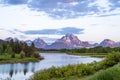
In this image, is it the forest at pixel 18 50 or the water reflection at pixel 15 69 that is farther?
the forest at pixel 18 50

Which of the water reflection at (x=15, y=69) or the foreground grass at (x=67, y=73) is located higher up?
the foreground grass at (x=67, y=73)

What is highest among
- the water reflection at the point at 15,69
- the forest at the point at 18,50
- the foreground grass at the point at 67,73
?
the forest at the point at 18,50

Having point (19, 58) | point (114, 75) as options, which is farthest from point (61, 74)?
point (19, 58)

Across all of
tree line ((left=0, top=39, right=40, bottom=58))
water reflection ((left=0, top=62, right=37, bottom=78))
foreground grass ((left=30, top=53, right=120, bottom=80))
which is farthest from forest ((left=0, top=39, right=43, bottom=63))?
foreground grass ((left=30, top=53, right=120, bottom=80))

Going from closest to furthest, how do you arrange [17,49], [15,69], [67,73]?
[67,73], [15,69], [17,49]

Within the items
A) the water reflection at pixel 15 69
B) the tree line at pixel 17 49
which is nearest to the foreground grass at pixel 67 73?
the water reflection at pixel 15 69

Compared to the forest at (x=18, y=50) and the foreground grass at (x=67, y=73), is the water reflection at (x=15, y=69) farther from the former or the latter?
the foreground grass at (x=67, y=73)

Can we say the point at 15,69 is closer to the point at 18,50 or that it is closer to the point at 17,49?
the point at 18,50

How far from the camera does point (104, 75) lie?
45.2ft

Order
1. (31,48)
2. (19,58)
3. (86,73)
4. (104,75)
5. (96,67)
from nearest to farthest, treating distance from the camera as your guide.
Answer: (104,75)
(86,73)
(96,67)
(19,58)
(31,48)

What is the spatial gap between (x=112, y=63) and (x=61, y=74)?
471cm

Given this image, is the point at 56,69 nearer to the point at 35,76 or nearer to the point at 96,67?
the point at 35,76

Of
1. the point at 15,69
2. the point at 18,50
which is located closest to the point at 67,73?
the point at 15,69

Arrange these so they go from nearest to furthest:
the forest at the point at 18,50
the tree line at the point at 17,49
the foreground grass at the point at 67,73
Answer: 1. the foreground grass at the point at 67,73
2. the forest at the point at 18,50
3. the tree line at the point at 17,49
